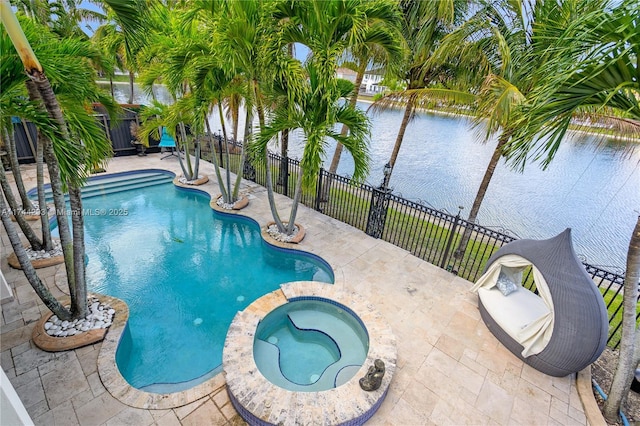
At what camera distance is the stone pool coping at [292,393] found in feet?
11.2

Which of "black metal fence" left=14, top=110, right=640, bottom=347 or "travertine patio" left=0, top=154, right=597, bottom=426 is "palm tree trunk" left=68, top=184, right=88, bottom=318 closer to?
"travertine patio" left=0, top=154, right=597, bottom=426

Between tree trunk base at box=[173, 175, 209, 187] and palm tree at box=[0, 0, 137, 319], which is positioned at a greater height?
palm tree at box=[0, 0, 137, 319]

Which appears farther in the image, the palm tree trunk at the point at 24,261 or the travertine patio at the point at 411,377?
the palm tree trunk at the point at 24,261

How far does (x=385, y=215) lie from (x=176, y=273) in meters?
5.40

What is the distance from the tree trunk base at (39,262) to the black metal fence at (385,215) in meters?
3.10

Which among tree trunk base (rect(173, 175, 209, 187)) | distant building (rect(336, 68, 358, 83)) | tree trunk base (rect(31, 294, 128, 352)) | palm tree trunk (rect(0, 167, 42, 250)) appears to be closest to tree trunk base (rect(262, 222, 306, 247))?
tree trunk base (rect(31, 294, 128, 352))

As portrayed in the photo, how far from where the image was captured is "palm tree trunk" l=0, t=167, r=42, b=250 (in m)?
4.75

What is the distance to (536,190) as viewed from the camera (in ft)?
46.5

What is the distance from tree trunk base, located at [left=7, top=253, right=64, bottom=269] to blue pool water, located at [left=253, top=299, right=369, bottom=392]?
15.4 ft

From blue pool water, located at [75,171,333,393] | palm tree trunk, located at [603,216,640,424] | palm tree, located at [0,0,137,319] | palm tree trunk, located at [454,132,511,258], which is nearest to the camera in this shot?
palm tree, located at [0,0,137,319]

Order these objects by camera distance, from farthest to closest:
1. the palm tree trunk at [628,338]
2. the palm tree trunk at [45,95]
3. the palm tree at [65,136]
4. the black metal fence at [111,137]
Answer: the black metal fence at [111,137] < the palm tree trunk at [628,338] < the palm tree at [65,136] < the palm tree trunk at [45,95]

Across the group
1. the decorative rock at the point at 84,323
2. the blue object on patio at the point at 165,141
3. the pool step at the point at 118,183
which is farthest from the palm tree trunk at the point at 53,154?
the blue object on patio at the point at 165,141

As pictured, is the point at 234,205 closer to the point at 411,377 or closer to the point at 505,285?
the point at 411,377

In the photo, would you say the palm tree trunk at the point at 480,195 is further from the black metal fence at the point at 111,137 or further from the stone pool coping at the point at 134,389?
the black metal fence at the point at 111,137
